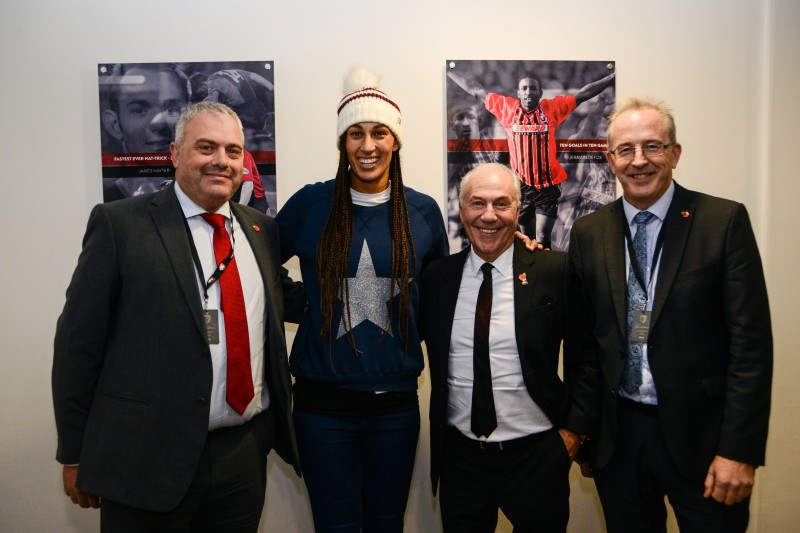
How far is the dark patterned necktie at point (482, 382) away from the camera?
1962 mm

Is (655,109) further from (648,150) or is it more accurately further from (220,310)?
(220,310)

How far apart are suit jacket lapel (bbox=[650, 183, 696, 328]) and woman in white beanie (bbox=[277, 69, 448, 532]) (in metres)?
0.83

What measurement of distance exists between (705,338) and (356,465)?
1.25 m

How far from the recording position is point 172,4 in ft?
9.63

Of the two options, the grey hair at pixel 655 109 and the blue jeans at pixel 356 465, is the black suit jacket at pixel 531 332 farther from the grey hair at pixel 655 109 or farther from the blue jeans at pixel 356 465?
the grey hair at pixel 655 109

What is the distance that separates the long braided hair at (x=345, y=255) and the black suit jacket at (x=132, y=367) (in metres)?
0.49

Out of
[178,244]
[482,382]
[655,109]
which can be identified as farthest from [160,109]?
[655,109]

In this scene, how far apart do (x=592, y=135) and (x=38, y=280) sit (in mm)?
2950

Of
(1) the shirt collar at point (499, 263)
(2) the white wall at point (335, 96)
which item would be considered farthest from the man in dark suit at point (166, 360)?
(2) the white wall at point (335, 96)

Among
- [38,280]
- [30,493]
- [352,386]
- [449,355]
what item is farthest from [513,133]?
[30,493]

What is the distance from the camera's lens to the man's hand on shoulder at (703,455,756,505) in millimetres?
1774

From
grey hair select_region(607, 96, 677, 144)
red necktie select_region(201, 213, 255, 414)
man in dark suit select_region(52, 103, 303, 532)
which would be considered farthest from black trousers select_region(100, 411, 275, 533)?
grey hair select_region(607, 96, 677, 144)

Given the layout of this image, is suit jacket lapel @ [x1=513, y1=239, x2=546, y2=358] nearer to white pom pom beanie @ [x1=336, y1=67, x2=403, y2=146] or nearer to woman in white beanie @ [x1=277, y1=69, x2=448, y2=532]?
woman in white beanie @ [x1=277, y1=69, x2=448, y2=532]

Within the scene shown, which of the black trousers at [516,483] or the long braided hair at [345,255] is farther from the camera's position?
the long braided hair at [345,255]
